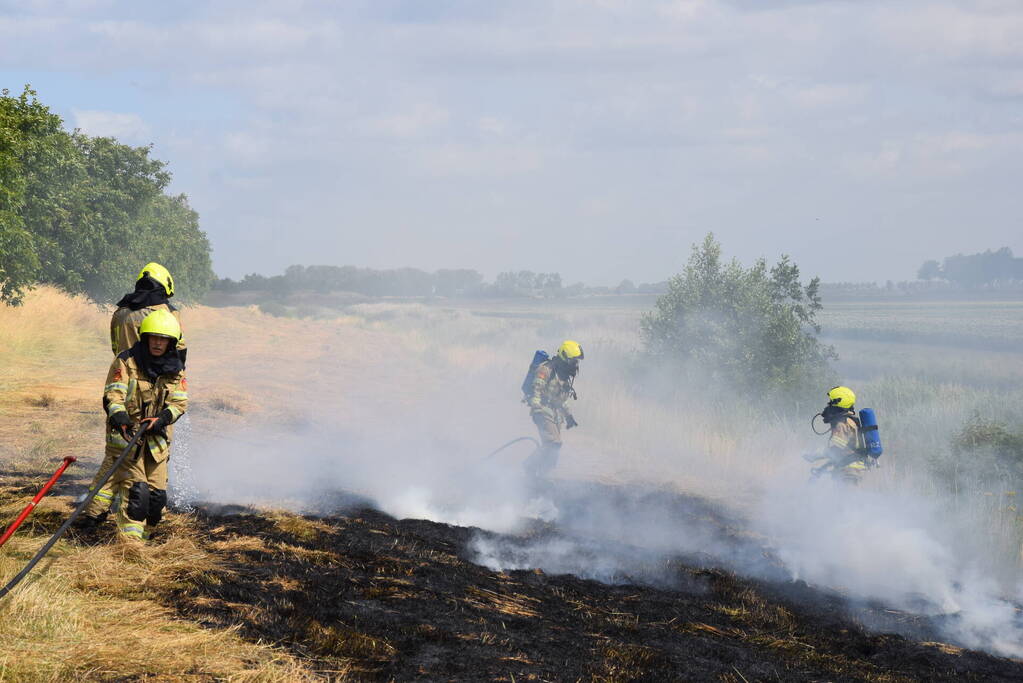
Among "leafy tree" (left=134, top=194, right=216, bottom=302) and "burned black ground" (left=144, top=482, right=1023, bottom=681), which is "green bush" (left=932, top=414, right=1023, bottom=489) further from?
"leafy tree" (left=134, top=194, right=216, bottom=302)

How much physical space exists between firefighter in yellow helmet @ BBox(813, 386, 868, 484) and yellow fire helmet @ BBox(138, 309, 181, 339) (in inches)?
290

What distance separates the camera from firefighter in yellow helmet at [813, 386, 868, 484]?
10070mm

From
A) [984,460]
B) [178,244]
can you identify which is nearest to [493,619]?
[984,460]

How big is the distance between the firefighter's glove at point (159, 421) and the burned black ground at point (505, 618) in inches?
40.9

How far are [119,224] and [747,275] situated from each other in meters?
16.7

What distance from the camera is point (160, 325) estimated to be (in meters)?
6.26

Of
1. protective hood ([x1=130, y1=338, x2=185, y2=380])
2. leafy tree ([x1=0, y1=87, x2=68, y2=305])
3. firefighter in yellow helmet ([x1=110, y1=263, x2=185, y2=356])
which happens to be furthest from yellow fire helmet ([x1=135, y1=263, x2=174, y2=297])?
leafy tree ([x1=0, y1=87, x2=68, y2=305])

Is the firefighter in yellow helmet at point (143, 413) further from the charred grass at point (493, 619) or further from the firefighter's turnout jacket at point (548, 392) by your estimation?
the firefighter's turnout jacket at point (548, 392)

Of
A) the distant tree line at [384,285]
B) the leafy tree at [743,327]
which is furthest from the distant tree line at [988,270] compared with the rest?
the leafy tree at [743,327]

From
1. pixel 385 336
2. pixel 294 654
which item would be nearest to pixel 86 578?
pixel 294 654

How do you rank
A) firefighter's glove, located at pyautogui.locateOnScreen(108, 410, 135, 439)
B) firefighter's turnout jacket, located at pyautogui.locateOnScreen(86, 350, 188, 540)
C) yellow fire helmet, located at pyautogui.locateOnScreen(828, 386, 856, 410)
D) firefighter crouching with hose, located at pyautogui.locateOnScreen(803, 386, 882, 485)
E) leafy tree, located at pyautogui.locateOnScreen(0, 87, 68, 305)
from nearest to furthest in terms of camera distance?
firefighter's glove, located at pyautogui.locateOnScreen(108, 410, 135, 439)
firefighter's turnout jacket, located at pyautogui.locateOnScreen(86, 350, 188, 540)
firefighter crouching with hose, located at pyautogui.locateOnScreen(803, 386, 882, 485)
yellow fire helmet, located at pyautogui.locateOnScreen(828, 386, 856, 410)
leafy tree, located at pyautogui.locateOnScreen(0, 87, 68, 305)

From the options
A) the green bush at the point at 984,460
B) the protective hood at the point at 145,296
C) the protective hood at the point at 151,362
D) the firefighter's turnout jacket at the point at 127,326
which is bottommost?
the green bush at the point at 984,460

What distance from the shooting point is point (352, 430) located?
17.4 m

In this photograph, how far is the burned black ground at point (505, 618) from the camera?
4906mm
